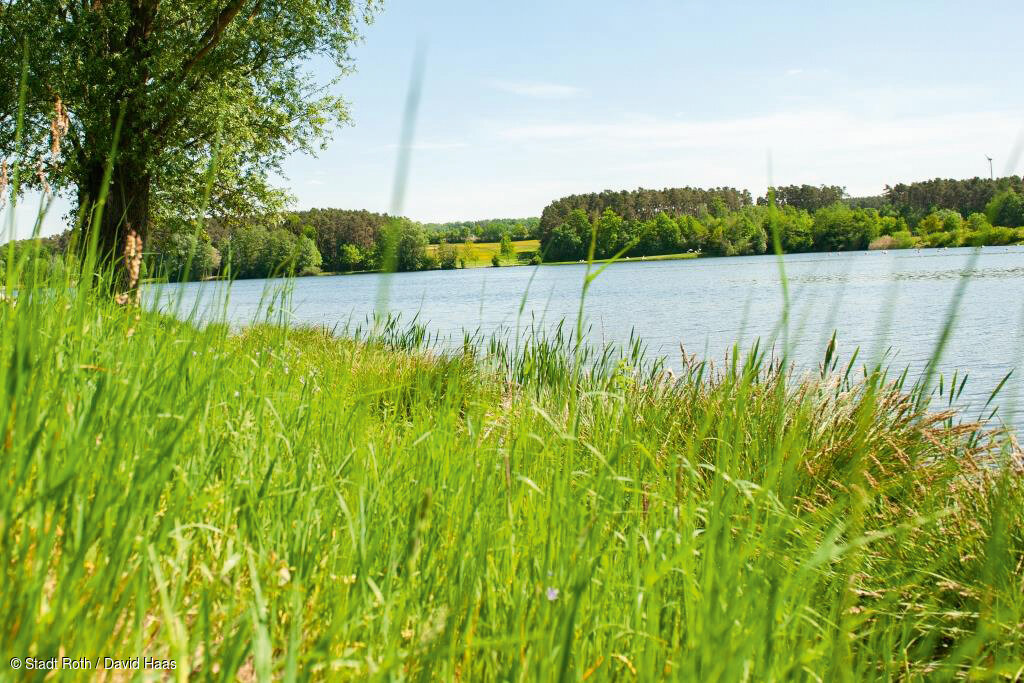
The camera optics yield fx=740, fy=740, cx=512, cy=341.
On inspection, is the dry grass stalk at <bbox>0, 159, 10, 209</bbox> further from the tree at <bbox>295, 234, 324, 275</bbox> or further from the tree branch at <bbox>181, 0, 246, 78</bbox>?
the tree branch at <bbox>181, 0, 246, 78</bbox>

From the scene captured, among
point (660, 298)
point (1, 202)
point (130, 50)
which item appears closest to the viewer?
point (1, 202)

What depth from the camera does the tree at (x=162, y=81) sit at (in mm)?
11734

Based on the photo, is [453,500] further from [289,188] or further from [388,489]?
[289,188]

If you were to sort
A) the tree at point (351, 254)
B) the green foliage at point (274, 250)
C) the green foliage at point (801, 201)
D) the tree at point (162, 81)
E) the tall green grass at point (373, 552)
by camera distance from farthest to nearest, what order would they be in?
the tree at point (162, 81) < the tree at point (351, 254) < the green foliage at point (274, 250) < the green foliage at point (801, 201) < the tall green grass at point (373, 552)

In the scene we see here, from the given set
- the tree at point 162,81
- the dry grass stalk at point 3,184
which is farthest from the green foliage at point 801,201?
the tree at point 162,81

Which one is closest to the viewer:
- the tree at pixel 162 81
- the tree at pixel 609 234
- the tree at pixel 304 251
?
the tree at pixel 609 234

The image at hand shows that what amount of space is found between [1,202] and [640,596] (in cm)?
251

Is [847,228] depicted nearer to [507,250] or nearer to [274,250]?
[274,250]

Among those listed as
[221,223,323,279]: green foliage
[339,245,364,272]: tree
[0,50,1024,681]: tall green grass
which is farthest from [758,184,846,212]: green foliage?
[339,245,364,272]: tree

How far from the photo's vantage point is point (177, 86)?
39.9 feet

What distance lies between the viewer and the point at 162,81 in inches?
485

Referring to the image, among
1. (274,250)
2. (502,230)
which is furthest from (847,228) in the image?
(502,230)

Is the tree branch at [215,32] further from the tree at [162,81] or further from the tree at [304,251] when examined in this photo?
the tree at [304,251]

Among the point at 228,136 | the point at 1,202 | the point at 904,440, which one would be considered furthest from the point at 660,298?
the point at 1,202
